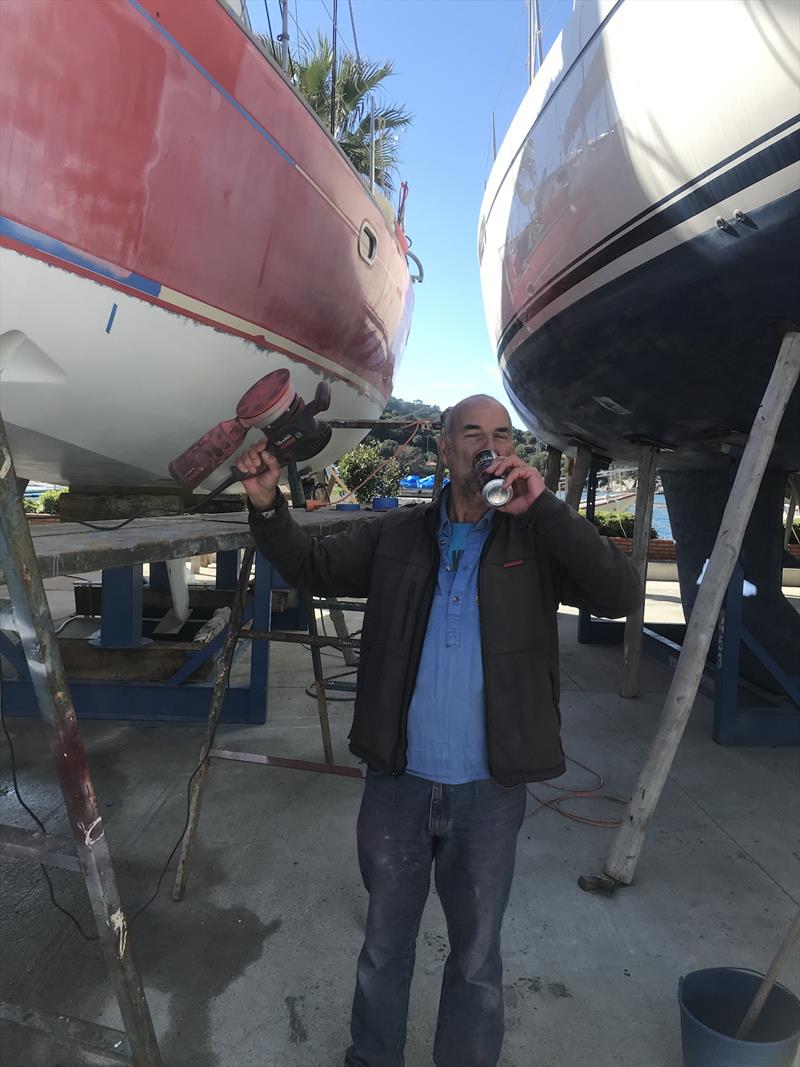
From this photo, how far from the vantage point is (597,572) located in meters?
1.51

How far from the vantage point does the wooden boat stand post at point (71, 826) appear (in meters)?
1.18

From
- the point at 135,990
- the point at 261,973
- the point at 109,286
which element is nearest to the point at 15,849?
the point at 135,990

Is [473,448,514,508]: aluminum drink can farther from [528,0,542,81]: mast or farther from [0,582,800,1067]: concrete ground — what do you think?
[528,0,542,81]: mast

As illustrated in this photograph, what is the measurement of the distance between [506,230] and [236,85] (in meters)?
2.03

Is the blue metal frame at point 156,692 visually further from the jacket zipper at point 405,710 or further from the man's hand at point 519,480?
the man's hand at point 519,480

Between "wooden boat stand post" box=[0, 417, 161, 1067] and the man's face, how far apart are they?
929mm

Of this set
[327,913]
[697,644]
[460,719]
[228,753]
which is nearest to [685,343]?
[697,644]

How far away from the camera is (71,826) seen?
49.9 inches

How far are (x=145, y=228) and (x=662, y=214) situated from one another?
6.19 ft

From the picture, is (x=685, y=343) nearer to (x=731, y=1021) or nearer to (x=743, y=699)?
(x=731, y=1021)

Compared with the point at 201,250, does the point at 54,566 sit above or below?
below

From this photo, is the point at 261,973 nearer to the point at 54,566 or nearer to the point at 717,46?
the point at 54,566

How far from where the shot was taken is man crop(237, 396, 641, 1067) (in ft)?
5.06

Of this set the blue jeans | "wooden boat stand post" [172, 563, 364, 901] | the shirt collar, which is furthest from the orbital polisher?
"wooden boat stand post" [172, 563, 364, 901]
